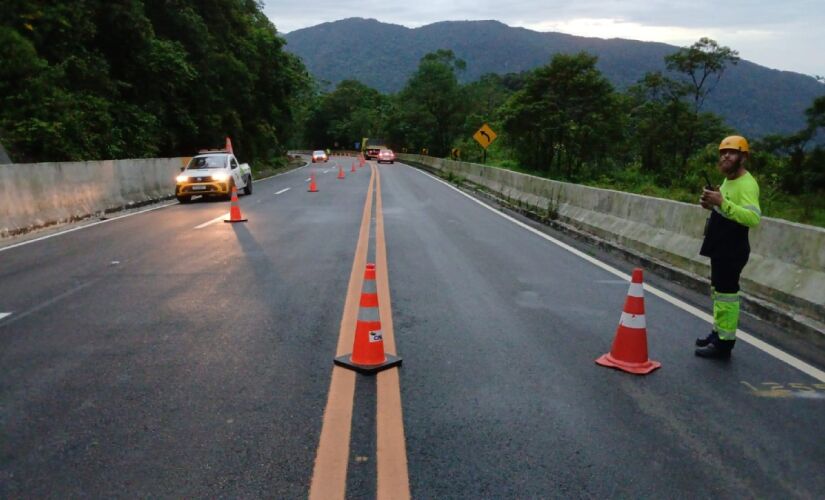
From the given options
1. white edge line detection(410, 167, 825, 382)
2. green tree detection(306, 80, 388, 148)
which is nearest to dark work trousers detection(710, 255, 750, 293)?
white edge line detection(410, 167, 825, 382)

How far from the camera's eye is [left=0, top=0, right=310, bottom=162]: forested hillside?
19.8 m

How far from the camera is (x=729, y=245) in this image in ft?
17.4

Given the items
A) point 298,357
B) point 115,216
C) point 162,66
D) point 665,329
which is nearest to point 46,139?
point 115,216

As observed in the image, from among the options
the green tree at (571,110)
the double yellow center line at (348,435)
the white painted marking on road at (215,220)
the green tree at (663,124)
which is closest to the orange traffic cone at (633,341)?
the double yellow center line at (348,435)

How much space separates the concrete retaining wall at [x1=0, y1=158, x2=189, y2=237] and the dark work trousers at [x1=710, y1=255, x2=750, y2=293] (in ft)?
38.7

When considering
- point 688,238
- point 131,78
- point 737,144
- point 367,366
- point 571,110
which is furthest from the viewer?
point 571,110

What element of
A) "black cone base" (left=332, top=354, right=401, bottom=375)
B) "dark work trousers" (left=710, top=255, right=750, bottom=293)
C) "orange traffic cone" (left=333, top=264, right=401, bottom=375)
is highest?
"dark work trousers" (left=710, top=255, right=750, bottom=293)

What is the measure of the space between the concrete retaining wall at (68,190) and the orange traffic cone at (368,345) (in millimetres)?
9744

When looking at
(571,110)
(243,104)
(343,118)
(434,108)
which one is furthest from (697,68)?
(343,118)

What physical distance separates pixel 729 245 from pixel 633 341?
1190 millimetres

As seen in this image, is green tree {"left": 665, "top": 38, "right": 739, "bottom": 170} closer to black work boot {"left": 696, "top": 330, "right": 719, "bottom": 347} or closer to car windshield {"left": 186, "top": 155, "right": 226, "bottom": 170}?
car windshield {"left": 186, "top": 155, "right": 226, "bottom": 170}

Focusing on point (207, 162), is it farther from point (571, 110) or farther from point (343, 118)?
point (343, 118)

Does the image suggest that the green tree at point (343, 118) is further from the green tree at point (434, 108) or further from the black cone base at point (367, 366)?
the black cone base at point (367, 366)

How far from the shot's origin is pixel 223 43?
126 ft
